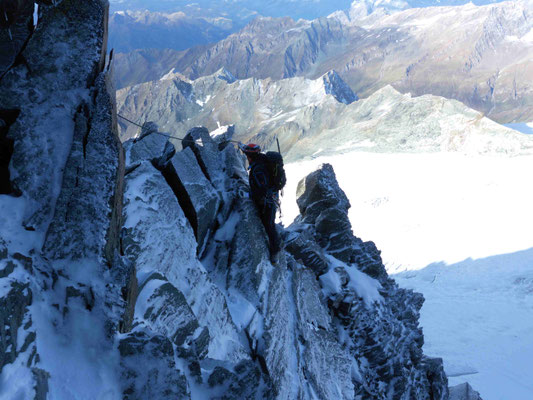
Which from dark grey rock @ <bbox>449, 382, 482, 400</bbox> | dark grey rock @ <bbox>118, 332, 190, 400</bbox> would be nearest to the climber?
dark grey rock @ <bbox>118, 332, 190, 400</bbox>

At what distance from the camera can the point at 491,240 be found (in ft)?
123

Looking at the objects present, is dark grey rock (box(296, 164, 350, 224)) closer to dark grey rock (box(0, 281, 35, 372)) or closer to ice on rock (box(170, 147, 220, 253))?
ice on rock (box(170, 147, 220, 253))

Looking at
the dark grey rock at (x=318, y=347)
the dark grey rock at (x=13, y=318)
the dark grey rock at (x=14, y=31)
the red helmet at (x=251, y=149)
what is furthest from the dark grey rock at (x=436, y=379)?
the dark grey rock at (x=14, y=31)

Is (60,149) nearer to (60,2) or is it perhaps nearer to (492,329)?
(60,2)

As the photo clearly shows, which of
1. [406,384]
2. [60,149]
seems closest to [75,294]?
[60,149]

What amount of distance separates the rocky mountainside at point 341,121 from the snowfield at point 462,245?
4863mm

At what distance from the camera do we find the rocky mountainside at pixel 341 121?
59156mm

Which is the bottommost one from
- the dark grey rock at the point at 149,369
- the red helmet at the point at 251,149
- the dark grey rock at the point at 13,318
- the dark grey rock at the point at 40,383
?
the dark grey rock at the point at 149,369

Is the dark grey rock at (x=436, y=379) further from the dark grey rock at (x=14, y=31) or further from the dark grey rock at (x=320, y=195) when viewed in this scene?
the dark grey rock at (x=14, y=31)

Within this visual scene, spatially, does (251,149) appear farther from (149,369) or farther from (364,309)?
(364,309)

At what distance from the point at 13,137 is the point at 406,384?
1371 centimetres

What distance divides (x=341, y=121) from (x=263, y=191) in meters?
106

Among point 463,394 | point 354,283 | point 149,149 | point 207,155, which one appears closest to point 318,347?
point 354,283

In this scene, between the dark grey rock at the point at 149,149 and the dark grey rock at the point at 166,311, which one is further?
the dark grey rock at the point at 149,149
